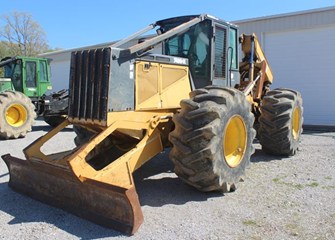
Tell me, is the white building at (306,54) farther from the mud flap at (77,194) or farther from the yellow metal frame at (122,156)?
the mud flap at (77,194)

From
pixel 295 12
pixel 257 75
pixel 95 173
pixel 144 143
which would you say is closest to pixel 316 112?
pixel 295 12

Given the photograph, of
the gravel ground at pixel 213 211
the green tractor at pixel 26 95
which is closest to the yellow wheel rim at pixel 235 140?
the gravel ground at pixel 213 211

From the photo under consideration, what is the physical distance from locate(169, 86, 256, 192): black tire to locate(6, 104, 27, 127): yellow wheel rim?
8579 millimetres

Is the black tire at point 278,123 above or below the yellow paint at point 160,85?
below

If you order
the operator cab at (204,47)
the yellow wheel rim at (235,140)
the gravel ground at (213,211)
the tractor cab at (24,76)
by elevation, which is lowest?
the gravel ground at (213,211)

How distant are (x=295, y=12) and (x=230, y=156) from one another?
10.3 metres

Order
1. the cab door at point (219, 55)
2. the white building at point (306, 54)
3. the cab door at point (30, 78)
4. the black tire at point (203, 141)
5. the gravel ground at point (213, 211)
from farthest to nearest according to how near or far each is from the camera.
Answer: the cab door at point (30, 78) < the white building at point (306, 54) < the cab door at point (219, 55) < the black tire at point (203, 141) < the gravel ground at point (213, 211)

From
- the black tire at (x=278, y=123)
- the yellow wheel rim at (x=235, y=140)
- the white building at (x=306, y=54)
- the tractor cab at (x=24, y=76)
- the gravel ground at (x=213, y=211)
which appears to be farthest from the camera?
the tractor cab at (x=24, y=76)

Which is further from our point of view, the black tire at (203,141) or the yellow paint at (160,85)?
the yellow paint at (160,85)

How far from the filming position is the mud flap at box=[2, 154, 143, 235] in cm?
416

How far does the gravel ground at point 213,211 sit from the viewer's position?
163 inches

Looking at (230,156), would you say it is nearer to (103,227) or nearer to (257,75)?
(103,227)

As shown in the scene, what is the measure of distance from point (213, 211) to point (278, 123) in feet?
11.0

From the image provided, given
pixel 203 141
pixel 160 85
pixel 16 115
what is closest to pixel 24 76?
pixel 16 115
